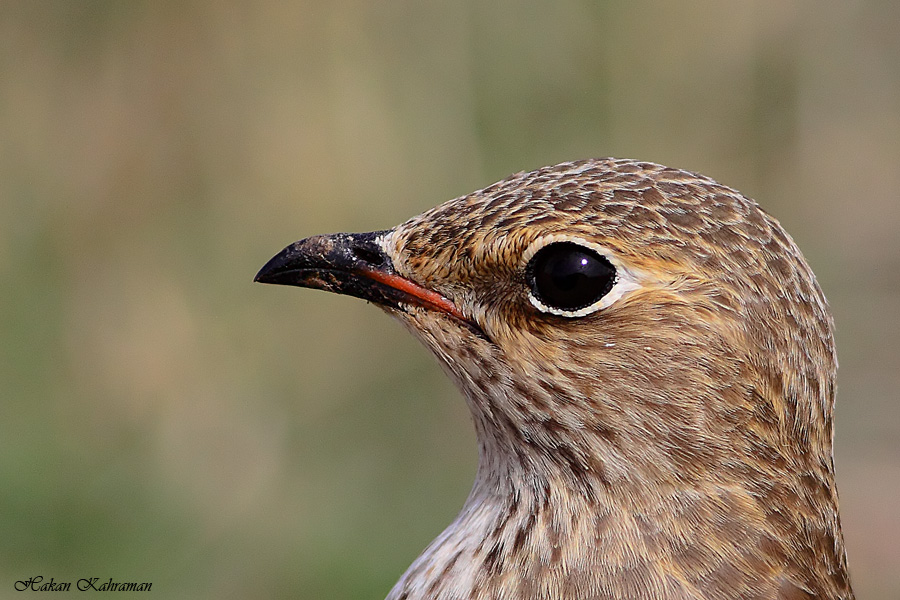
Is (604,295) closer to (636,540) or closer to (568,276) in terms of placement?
(568,276)

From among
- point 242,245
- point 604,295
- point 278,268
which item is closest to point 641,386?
point 604,295

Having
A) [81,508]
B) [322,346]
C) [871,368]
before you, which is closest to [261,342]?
[322,346]

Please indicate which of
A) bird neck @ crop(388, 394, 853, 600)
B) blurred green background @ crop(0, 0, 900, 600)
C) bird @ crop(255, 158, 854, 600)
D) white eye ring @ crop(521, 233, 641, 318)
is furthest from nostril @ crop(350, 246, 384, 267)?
blurred green background @ crop(0, 0, 900, 600)

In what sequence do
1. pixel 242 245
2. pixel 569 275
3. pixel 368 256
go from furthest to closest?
pixel 242 245 → pixel 368 256 → pixel 569 275

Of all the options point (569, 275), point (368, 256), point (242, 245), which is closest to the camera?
point (569, 275)

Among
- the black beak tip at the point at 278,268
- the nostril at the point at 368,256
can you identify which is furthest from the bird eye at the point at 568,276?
the black beak tip at the point at 278,268

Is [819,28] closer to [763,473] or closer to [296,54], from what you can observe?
[296,54]

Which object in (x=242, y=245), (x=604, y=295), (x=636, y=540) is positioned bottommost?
(x=242, y=245)

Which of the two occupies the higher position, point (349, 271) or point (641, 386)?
point (349, 271)

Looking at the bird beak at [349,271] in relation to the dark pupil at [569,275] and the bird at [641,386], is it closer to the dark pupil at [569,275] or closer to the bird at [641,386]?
the bird at [641,386]
